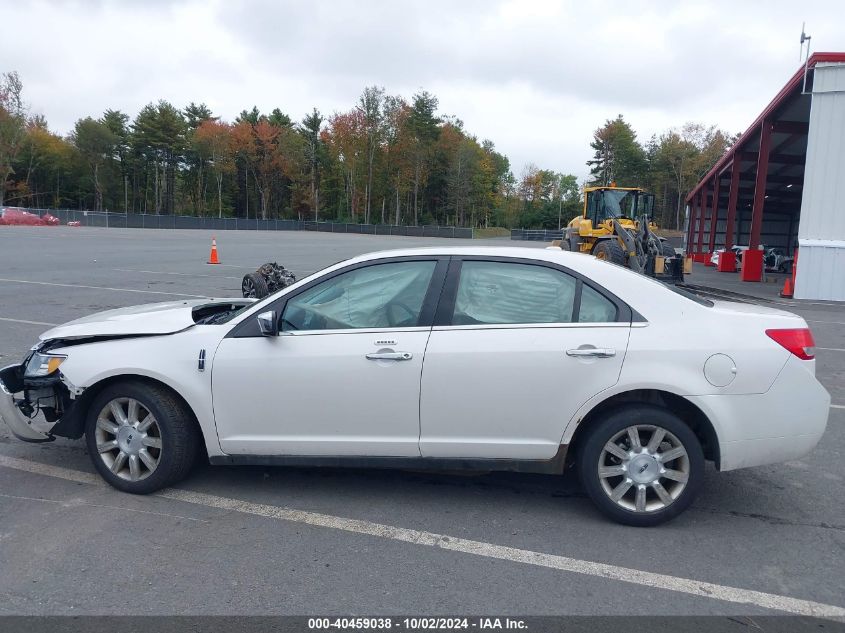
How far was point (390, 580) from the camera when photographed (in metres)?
3.34

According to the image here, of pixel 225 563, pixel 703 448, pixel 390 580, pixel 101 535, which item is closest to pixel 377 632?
pixel 390 580

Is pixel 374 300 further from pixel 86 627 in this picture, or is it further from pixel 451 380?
pixel 86 627

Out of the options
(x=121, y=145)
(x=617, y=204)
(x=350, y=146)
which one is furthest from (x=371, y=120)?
(x=617, y=204)

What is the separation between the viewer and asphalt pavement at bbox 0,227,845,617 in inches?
125

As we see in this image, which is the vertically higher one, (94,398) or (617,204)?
(617,204)

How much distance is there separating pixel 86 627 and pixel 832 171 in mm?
18983

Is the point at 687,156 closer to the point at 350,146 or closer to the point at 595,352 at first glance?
the point at 350,146

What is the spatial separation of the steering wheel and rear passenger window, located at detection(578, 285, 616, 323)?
1003mm

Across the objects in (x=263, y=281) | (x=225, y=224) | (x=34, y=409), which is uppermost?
(x=225, y=224)

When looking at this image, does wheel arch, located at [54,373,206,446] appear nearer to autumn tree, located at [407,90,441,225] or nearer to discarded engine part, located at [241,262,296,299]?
discarded engine part, located at [241,262,296,299]

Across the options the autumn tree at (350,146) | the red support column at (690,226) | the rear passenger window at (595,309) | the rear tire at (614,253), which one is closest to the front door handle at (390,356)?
the rear passenger window at (595,309)

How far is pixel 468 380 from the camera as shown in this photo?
3893mm

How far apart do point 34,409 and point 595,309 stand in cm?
368

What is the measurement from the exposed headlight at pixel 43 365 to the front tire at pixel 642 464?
11.1ft
